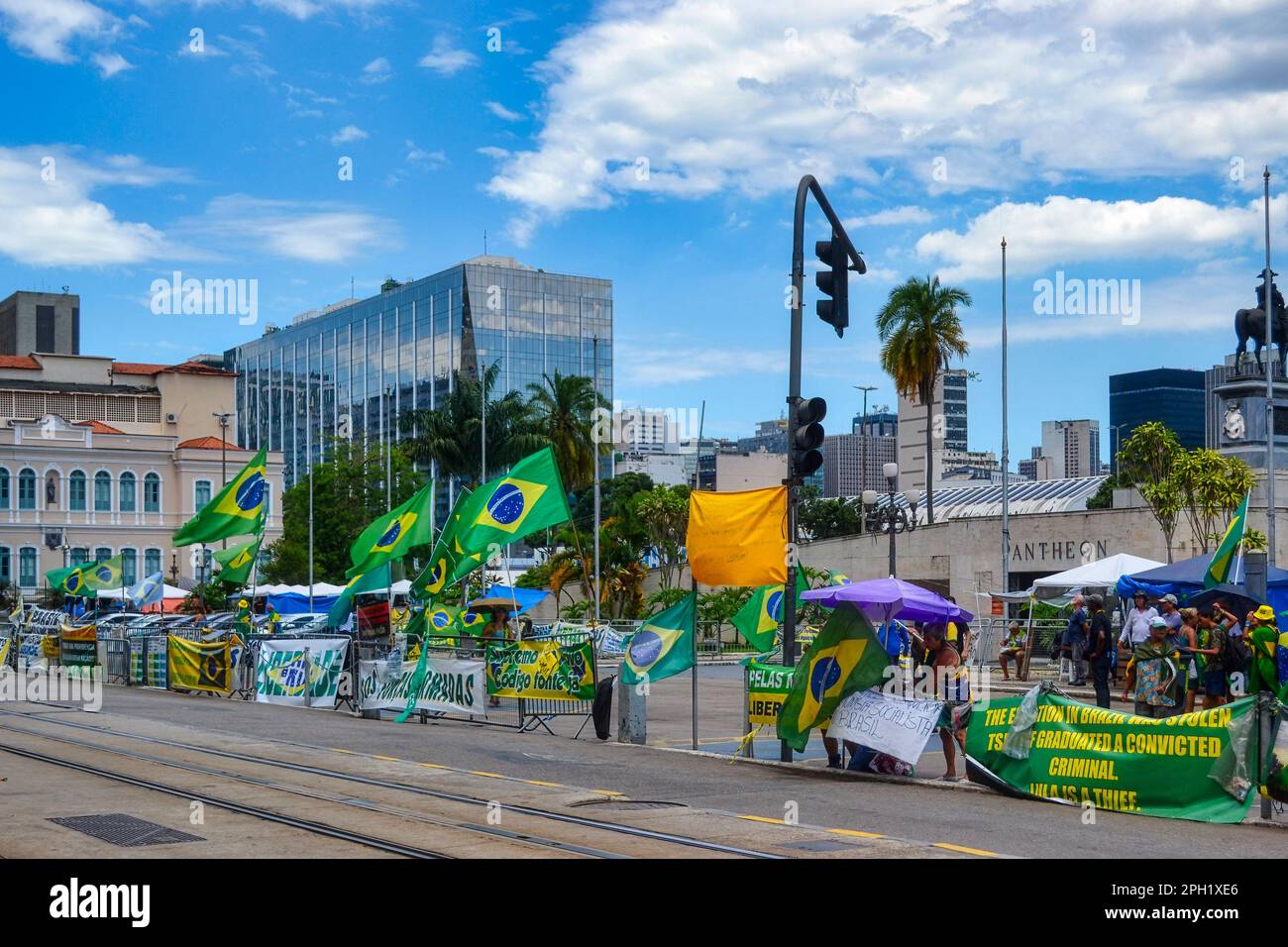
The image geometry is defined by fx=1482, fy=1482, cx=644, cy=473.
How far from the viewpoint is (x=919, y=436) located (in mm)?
172625

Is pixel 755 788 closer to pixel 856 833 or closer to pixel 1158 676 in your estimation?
pixel 856 833

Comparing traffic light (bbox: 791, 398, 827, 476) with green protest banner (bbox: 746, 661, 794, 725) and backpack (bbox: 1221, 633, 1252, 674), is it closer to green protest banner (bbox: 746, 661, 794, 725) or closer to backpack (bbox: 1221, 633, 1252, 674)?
green protest banner (bbox: 746, 661, 794, 725)

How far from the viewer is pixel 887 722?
15.9 meters

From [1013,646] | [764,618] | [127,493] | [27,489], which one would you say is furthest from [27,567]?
[764,618]

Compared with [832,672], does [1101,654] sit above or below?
below

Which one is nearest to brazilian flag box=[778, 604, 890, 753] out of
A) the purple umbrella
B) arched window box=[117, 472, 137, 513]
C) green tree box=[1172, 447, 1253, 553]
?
the purple umbrella

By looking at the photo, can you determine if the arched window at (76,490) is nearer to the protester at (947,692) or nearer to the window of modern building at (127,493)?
the window of modern building at (127,493)

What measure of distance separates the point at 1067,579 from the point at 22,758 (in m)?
23.5

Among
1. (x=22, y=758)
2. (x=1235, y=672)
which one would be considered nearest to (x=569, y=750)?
(x=22, y=758)

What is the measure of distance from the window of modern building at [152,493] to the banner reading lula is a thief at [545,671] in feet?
238

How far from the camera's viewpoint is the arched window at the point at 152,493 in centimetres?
8988

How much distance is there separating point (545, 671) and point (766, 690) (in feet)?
15.3

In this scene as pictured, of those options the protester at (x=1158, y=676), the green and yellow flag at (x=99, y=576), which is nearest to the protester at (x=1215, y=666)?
the protester at (x=1158, y=676)
